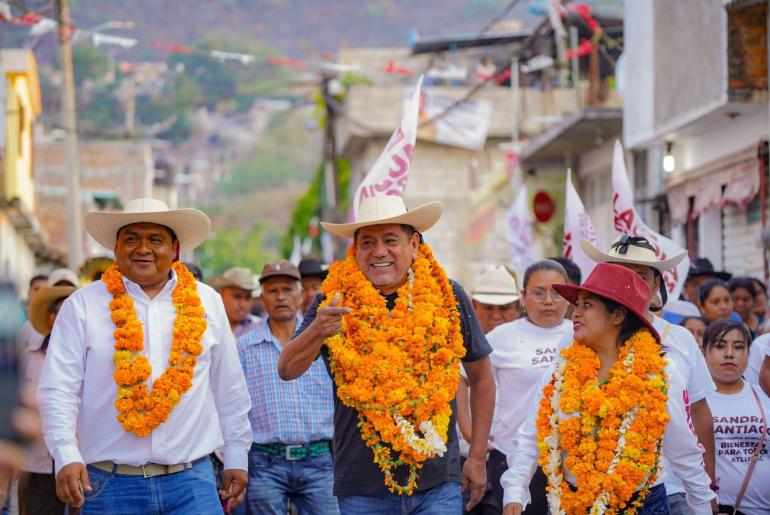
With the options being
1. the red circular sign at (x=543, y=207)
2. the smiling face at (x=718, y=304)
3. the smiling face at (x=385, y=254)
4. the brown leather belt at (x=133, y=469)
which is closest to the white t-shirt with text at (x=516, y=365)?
the smiling face at (x=385, y=254)

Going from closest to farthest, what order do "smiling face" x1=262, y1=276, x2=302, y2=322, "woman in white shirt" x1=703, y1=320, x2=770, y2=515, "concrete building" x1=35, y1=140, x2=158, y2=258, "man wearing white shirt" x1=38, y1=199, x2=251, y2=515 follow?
"man wearing white shirt" x1=38, y1=199, x2=251, y2=515
"woman in white shirt" x1=703, y1=320, x2=770, y2=515
"smiling face" x1=262, y1=276, x2=302, y2=322
"concrete building" x1=35, y1=140, x2=158, y2=258

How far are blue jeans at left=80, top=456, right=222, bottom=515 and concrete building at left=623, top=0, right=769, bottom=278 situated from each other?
9.75 m

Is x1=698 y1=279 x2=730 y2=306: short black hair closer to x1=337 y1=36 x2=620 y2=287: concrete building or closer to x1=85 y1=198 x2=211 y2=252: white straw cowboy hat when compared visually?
x1=85 y1=198 x2=211 y2=252: white straw cowboy hat

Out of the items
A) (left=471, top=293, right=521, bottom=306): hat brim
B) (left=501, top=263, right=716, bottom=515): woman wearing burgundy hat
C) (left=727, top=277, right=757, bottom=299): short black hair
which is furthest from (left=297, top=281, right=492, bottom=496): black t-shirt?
(left=727, top=277, right=757, bottom=299): short black hair

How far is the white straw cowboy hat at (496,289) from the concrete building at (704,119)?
5.37 m

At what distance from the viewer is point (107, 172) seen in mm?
62500

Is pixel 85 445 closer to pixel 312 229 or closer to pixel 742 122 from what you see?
pixel 742 122

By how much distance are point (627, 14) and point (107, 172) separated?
4370cm

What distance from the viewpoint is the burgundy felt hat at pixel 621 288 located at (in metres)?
6.41

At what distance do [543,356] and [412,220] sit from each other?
6.82 ft

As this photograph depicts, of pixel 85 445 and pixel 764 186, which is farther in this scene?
pixel 764 186

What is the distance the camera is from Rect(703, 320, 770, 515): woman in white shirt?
27.0 feet

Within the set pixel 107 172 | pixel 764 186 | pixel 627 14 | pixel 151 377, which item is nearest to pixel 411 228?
pixel 151 377

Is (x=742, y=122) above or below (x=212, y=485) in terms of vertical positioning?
above
